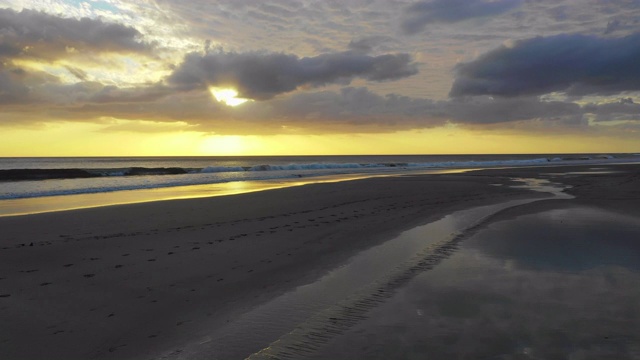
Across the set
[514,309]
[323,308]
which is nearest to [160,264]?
[323,308]

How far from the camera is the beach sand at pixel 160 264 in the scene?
18.5 ft

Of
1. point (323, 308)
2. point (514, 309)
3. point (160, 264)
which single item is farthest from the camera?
point (160, 264)

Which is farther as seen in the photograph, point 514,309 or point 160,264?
point 160,264

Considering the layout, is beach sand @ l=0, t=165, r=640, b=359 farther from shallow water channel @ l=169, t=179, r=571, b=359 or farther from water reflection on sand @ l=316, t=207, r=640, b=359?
water reflection on sand @ l=316, t=207, r=640, b=359

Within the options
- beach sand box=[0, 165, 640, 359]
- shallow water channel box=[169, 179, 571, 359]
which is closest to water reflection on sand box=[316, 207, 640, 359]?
shallow water channel box=[169, 179, 571, 359]

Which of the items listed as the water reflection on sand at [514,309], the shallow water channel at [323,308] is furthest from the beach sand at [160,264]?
the water reflection on sand at [514,309]

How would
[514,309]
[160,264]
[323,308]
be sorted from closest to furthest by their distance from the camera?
[514,309] → [323,308] → [160,264]

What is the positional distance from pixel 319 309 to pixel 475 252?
5.26 meters

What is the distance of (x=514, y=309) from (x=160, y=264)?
7.04 metres

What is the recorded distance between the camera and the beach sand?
18.5 feet

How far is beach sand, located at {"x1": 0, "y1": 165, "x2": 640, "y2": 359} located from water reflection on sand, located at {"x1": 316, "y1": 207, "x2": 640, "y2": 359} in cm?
163

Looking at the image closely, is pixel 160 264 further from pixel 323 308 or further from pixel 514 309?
pixel 514 309

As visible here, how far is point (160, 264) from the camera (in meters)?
9.11

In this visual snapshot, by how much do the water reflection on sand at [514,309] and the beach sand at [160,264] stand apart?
163 centimetres
